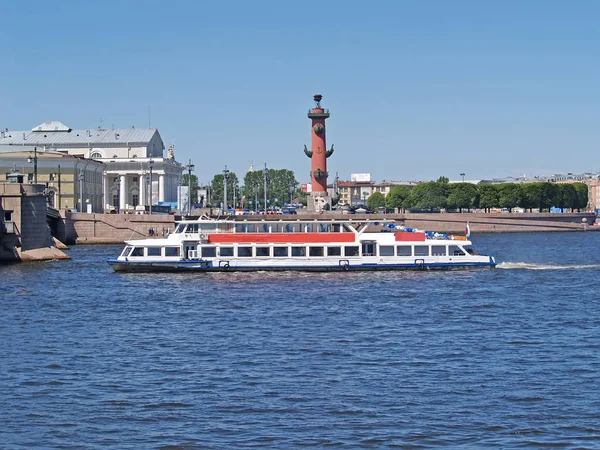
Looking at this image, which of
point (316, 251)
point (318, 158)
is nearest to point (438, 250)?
point (316, 251)

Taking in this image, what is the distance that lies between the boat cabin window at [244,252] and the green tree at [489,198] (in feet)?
277

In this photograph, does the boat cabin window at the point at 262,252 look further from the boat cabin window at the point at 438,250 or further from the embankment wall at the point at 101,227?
the embankment wall at the point at 101,227

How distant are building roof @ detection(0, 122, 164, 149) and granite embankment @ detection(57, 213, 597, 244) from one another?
1350 inches

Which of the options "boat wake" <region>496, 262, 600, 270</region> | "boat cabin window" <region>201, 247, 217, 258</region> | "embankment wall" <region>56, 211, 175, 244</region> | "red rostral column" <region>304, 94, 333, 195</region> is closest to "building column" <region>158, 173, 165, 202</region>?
"red rostral column" <region>304, 94, 333, 195</region>

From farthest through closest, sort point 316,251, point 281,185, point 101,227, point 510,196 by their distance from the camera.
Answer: point 281,185, point 510,196, point 101,227, point 316,251

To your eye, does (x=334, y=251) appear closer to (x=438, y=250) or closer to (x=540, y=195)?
(x=438, y=250)

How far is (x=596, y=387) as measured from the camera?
1892 centimetres

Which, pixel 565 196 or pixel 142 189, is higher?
pixel 142 189

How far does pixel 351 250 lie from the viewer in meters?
44.5

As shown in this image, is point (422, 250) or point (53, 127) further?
point (53, 127)

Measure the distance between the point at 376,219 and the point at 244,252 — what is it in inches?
1029

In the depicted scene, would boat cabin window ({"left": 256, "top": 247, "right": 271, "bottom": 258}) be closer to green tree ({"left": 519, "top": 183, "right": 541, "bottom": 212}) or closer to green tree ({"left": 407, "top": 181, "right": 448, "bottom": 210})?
green tree ({"left": 519, "top": 183, "right": 541, "bottom": 212})

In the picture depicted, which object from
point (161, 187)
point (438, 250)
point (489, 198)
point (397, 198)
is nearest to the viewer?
point (438, 250)

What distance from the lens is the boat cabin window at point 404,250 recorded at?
44312 millimetres
